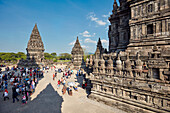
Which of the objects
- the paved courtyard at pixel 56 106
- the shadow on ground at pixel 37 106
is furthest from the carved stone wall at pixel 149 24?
the shadow on ground at pixel 37 106

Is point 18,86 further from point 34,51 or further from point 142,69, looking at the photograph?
point 34,51

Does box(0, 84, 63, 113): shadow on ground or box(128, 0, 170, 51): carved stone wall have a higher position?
box(128, 0, 170, 51): carved stone wall

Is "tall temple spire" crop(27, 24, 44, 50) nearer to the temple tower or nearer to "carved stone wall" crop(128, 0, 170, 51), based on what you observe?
the temple tower

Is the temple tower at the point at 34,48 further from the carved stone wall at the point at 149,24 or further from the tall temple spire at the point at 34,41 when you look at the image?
the carved stone wall at the point at 149,24

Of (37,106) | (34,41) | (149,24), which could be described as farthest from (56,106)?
(34,41)

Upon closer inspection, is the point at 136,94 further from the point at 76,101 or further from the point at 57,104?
the point at 57,104

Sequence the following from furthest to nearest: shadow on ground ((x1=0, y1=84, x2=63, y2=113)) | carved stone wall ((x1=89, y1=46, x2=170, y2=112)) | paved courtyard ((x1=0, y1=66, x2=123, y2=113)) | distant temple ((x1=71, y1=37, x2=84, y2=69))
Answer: distant temple ((x1=71, y1=37, x2=84, y2=69)) → shadow on ground ((x1=0, y1=84, x2=63, y2=113)) → paved courtyard ((x1=0, y1=66, x2=123, y2=113)) → carved stone wall ((x1=89, y1=46, x2=170, y2=112))

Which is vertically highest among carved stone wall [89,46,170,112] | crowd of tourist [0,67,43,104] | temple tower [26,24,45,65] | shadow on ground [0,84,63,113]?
temple tower [26,24,45,65]

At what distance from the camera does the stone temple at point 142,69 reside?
8.18 meters

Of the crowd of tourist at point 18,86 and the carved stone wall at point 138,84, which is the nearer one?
the carved stone wall at point 138,84

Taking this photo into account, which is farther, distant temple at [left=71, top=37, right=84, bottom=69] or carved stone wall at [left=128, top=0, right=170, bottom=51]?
distant temple at [left=71, top=37, right=84, bottom=69]

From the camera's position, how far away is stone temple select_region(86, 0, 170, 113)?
322 inches

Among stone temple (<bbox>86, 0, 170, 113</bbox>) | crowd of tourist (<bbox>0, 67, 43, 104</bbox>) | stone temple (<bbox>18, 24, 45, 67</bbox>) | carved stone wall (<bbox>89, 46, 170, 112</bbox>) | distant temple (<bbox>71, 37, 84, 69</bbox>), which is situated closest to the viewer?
carved stone wall (<bbox>89, 46, 170, 112</bbox>)

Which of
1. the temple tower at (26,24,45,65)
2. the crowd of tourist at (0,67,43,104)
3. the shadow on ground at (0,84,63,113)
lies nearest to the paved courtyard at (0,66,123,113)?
the shadow on ground at (0,84,63,113)
